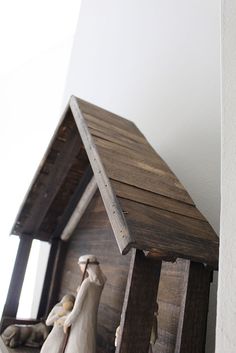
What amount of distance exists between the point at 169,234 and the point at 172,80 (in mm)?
656

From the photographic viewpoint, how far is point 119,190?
0.48 meters

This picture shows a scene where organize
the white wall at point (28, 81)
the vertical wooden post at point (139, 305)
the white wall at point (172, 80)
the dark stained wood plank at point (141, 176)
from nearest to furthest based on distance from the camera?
the vertical wooden post at point (139, 305), the dark stained wood plank at point (141, 176), the white wall at point (172, 80), the white wall at point (28, 81)

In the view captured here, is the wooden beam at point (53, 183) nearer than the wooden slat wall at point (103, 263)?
No

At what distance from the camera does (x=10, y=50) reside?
1.99m

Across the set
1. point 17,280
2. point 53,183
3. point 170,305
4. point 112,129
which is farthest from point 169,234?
point 17,280

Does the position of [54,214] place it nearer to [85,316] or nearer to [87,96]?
[85,316]

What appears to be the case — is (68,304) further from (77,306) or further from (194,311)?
(194,311)

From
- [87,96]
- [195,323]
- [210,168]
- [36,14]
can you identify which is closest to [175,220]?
[195,323]

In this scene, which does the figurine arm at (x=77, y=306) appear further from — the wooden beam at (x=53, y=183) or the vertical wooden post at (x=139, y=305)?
the wooden beam at (x=53, y=183)

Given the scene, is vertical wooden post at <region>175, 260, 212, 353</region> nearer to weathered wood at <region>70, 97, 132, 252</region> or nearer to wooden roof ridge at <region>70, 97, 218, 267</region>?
wooden roof ridge at <region>70, 97, 218, 267</region>

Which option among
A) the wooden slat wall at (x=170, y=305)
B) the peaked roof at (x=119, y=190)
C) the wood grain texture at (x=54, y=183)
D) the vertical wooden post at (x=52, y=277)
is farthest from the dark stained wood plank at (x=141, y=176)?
the vertical wooden post at (x=52, y=277)

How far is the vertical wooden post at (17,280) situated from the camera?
908mm

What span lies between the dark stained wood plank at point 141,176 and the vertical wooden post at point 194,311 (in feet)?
0.48

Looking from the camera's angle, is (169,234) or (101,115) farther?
(101,115)
